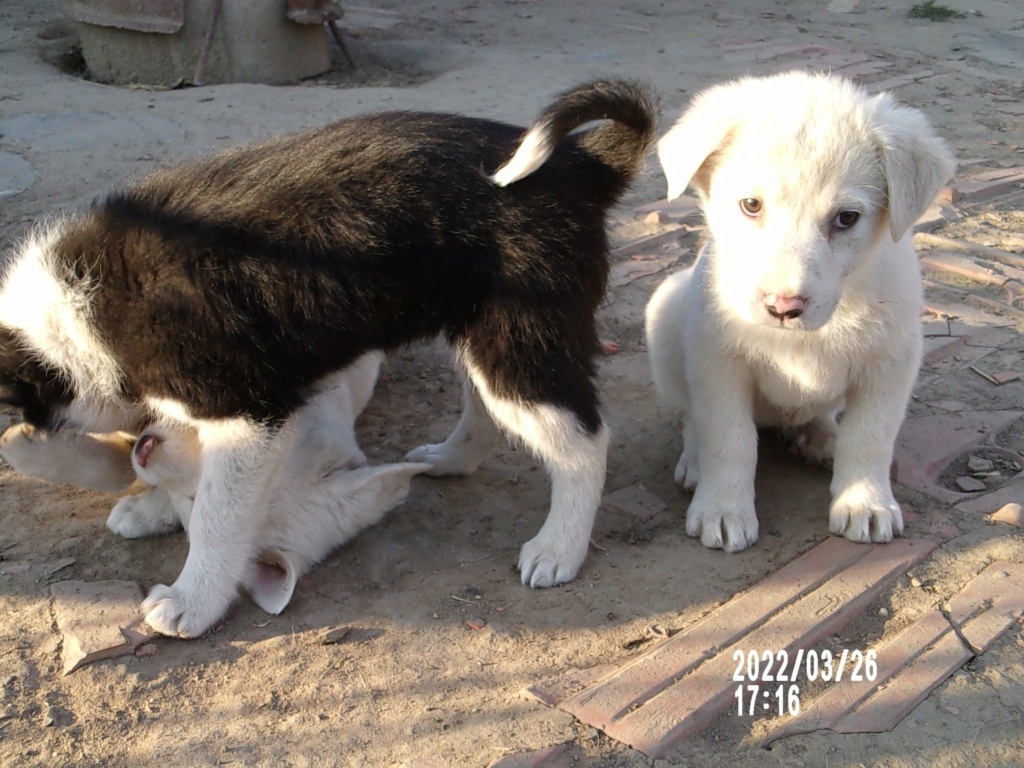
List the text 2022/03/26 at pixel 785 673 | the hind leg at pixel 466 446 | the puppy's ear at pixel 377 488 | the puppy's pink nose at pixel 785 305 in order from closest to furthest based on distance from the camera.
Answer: the text 2022/03/26 at pixel 785 673, the puppy's pink nose at pixel 785 305, the puppy's ear at pixel 377 488, the hind leg at pixel 466 446

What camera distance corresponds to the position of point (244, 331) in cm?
295

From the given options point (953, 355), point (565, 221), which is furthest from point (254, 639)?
point (953, 355)

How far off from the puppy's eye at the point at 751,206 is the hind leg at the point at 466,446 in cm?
121

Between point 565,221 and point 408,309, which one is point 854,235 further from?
point 408,309

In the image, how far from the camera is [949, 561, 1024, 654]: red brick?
284 centimetres

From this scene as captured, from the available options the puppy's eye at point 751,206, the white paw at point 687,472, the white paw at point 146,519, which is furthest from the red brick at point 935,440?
the white paw at point 146,519

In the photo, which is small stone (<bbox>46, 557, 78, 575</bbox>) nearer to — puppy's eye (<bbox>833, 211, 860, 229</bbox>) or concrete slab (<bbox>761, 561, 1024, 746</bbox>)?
concrete slab (<bbox>761, 561, 1024, 746</bbox>)

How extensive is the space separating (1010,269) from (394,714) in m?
3.93

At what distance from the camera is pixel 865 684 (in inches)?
106

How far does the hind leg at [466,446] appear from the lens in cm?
374

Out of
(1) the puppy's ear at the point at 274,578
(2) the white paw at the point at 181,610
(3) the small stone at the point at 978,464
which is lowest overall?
(1) the puppy's ear at the point at 274,578

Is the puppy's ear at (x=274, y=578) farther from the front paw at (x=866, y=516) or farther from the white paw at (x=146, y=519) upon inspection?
the front paw at (x=866, y=516)
